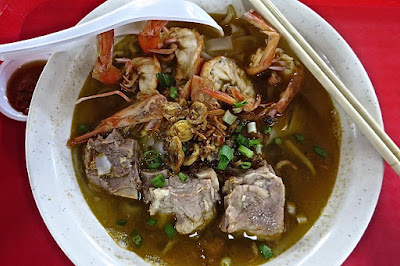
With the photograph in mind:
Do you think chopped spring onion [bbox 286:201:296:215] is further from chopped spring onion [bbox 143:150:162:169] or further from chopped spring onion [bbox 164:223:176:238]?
chopped spring onion [bbox 143:150:162:169]

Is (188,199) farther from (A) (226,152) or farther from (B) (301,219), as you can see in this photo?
(B) (301,219)

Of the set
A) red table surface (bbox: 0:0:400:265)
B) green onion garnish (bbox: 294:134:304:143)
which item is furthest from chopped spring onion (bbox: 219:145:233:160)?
red table surface (bbox: 0:0:400:265)

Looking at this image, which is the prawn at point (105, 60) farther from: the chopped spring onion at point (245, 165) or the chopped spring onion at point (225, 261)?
the chopped spring onion at point (225, 261)

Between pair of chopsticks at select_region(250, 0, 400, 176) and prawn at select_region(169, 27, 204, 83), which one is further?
prawn at select_region(169, 27, 204, 83)

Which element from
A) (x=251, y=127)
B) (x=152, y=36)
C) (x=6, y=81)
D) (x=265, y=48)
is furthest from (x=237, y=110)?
(x=6, y=81)

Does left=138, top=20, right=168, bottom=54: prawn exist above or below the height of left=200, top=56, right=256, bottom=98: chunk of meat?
above

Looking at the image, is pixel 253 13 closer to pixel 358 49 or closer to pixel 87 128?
pixel 358 49

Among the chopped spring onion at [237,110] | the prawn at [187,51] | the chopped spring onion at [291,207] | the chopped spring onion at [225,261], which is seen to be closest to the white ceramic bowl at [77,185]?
the chopped spring onion at [291,207]
